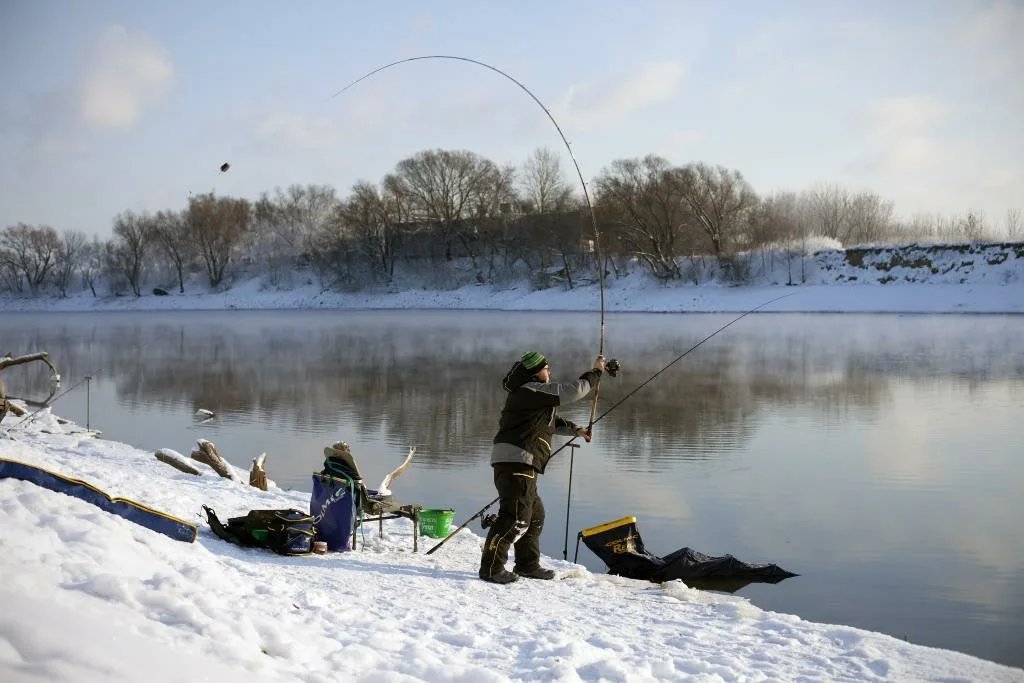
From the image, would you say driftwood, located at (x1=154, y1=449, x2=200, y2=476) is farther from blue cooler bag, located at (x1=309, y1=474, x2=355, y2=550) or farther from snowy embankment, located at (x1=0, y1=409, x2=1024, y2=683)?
blue cooler bag, located at (x1=309, y1=474, x2=355, y2=550)

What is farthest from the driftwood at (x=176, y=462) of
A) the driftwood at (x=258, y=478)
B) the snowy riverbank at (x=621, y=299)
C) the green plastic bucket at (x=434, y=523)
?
the snowy riverbank at (x=621, y=299)

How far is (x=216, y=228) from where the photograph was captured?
58906 mm

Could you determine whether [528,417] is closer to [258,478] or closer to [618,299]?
[258,478]

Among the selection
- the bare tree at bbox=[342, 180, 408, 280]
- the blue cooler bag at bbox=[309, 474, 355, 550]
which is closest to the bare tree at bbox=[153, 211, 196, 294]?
the bare tree at bbox=[342, 180, 408, 280]

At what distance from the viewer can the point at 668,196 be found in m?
52.2

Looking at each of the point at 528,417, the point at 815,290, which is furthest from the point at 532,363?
the point at 815,290

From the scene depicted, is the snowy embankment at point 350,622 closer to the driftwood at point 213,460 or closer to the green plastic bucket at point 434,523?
the green plastic bucket at point 434,523

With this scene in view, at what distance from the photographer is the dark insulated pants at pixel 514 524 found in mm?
5535

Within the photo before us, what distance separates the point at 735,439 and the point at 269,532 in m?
6.62

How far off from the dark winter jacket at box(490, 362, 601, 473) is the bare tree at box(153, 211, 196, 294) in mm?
57719

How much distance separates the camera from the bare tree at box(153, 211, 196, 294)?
6178 centimetres

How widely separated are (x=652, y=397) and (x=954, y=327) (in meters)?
18.6

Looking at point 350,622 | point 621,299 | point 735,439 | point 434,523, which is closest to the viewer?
point 350,622

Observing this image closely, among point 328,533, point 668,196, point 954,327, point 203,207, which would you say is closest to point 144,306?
point 203,207
